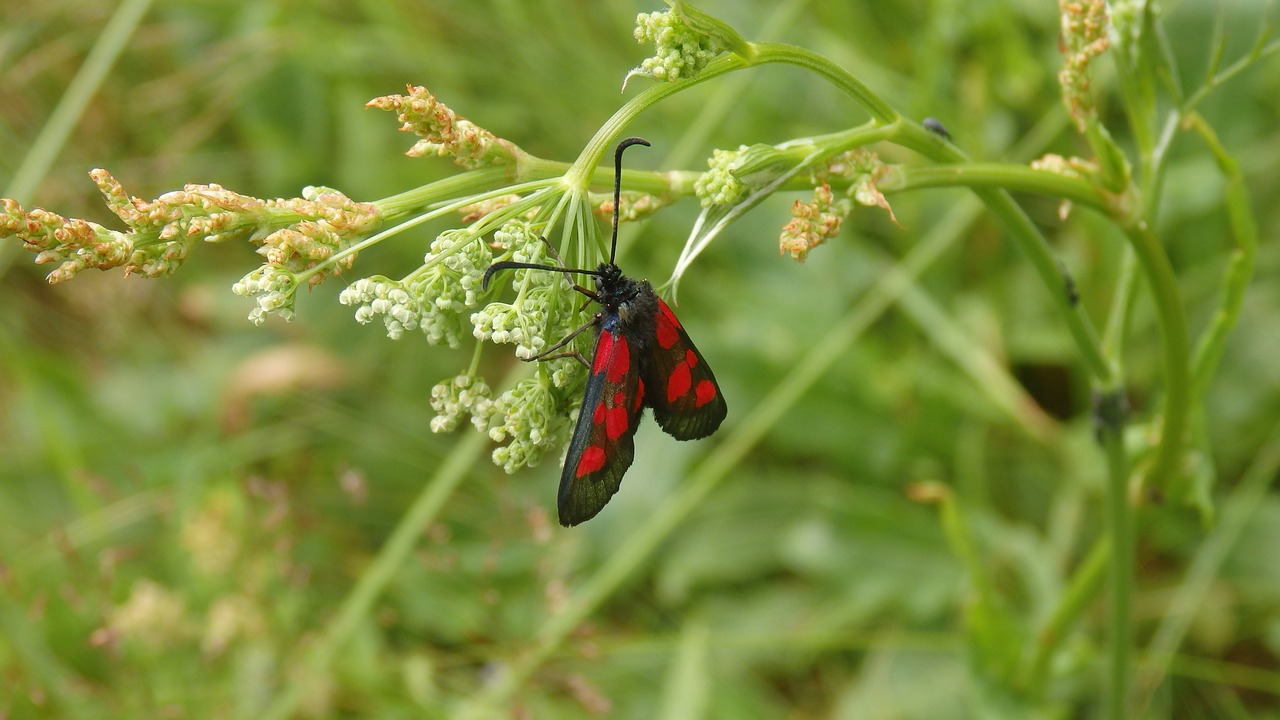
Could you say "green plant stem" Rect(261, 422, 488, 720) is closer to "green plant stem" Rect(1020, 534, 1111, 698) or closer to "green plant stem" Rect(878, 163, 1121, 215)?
"green plant stem" Rect(1020, 534, 1111, 698)

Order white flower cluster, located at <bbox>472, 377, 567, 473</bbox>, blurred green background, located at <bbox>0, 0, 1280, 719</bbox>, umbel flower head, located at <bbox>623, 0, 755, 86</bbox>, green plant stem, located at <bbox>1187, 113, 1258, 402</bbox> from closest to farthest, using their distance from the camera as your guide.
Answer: umbel flower head, located at <bbox>623, 0, 755, 86</bbox>, white flower cluster, located at <bbox>472, 377, 567, 473</bbox>, green plant stem, located at <bbox>1187, 113, 1258, 402</bbox>, blurred green background, located at <bbox>0, 0, 1280, 719</bbox>

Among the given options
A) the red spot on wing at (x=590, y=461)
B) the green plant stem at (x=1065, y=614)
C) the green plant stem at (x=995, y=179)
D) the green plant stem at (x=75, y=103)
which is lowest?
the green plant stem at (x=1065, y=614)

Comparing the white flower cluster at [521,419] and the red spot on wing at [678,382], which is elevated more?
the red spot on wing at [678,382]

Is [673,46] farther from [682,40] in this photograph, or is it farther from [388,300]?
[388,300]

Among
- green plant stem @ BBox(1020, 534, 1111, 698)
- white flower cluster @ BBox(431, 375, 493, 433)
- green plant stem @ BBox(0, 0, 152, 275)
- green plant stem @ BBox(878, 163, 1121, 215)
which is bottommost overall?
green plant stem @ BBox(1020, 534, 1111, 698)

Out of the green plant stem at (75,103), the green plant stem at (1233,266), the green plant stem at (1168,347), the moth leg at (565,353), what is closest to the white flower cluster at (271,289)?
the moth leg at (565,353)

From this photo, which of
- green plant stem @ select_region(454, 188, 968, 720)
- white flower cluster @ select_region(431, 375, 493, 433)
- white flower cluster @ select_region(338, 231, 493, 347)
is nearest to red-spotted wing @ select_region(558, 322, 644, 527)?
white flower cluster @ select_region(431, 375, 493, 433)

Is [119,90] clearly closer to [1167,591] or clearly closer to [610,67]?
[610,67]

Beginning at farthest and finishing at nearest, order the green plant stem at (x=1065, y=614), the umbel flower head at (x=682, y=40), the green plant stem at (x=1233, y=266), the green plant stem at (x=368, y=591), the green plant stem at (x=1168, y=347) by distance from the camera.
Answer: the green plant stem at (x=368, y=591)
the green plant stem at (x=1065, y=614)
the green plant stem at (x=1233, y=266)
the green plant stem at (x=1168, y=347)
the umbel flower head at (x=682, y=40)

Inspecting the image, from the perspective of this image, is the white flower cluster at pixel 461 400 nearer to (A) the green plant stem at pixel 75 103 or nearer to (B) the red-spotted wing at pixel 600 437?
(B) the red-spotted wing at pixel 600 437
